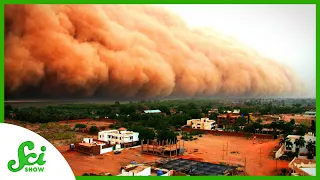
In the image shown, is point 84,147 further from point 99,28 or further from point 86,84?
point 99,28

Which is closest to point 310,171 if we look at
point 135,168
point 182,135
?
point 182,135

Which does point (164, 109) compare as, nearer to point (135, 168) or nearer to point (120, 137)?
point (120, 137)

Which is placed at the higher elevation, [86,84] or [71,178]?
[86,84]

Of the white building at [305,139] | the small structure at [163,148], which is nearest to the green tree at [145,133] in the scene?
the small structure at [163,148]

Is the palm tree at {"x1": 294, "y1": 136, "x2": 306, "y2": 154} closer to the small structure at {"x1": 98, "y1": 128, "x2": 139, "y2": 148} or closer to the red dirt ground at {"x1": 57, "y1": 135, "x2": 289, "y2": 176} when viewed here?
the red dirt ground at {"x1": 57, "y1": 135, "x2": 289, "y2": 176}

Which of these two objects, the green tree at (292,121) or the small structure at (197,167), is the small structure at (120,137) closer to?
the small structure at (197,167)

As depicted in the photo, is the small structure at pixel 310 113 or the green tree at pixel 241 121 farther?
the green tree at pixel 241 121

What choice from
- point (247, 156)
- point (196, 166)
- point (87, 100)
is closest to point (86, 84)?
point (87, 100)
